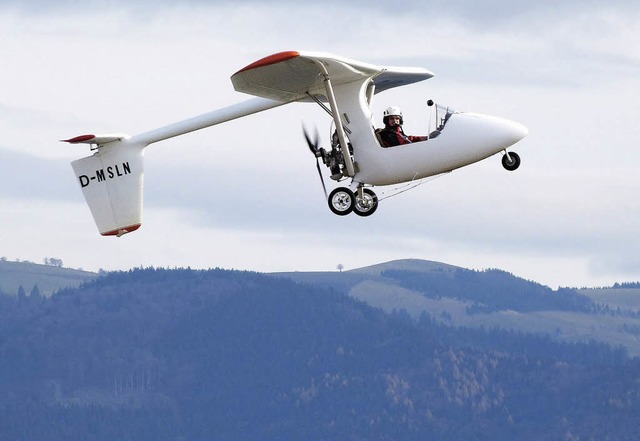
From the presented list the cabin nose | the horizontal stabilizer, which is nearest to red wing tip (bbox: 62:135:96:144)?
the horizontal stabilizer

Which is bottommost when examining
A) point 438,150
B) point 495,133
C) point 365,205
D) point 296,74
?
point 365,205

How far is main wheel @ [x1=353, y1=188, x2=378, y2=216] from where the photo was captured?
54719 millimetres

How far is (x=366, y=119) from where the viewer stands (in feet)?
183

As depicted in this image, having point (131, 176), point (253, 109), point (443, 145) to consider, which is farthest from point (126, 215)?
point (443, 145)

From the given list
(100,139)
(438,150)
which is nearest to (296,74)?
(438,150)

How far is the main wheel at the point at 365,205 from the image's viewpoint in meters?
54.7

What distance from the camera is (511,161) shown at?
55344mm

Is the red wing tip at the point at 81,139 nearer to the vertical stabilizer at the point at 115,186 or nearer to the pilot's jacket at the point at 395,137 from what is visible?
the vertical stabilizer at the point at 115,186

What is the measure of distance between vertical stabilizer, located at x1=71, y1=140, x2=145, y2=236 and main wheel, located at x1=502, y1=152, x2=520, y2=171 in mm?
17511

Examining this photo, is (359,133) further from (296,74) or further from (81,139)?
(81,139)

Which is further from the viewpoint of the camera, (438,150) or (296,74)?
(438,150)

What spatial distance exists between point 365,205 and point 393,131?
2.99 meters

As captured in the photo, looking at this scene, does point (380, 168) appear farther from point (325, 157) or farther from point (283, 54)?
point (283, 54)

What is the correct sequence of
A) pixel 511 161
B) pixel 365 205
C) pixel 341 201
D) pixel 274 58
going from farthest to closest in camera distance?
pixel 511 161 → pixel 341 201 → pixel 365 205 → pixel 274 58
